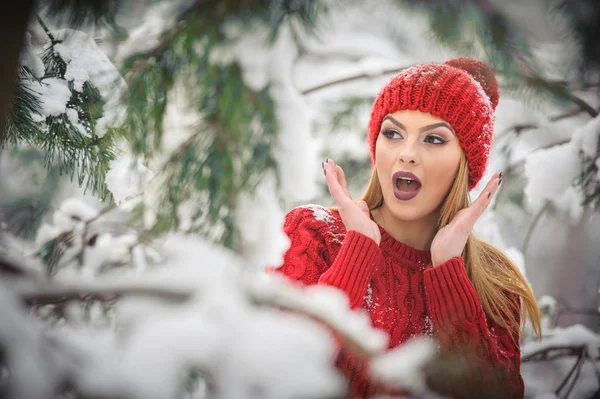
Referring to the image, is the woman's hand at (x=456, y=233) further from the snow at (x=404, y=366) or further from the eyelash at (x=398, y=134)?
the snow at (x=404, y=366)

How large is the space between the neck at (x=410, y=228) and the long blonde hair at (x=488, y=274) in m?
0.04

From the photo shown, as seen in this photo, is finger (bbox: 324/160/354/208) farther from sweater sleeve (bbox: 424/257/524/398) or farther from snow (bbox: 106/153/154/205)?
snow (bbox: 106/153/154/205)

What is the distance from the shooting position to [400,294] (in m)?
1.40

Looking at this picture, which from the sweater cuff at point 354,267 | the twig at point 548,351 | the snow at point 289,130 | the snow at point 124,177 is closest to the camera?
the snow at point 124,177

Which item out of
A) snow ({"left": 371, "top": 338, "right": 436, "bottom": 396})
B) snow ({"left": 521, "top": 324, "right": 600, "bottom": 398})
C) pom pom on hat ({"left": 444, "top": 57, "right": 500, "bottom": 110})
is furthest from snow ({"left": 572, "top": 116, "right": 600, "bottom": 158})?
snow ({"left": 371, "top": 338, "right": 436, "bottom": 396})

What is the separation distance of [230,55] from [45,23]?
1.91ft

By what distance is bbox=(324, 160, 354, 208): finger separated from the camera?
1.39m

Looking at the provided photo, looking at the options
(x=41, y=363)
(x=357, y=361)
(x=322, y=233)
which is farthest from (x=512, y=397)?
(x=41, y=363)

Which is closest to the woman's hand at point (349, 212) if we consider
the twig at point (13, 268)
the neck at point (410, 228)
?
the neck at point (410, 228)

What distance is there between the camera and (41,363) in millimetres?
536

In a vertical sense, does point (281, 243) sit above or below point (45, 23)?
below

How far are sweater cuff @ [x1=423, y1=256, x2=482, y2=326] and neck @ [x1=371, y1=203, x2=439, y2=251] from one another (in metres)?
0.20

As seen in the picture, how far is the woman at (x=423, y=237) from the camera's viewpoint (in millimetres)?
1294

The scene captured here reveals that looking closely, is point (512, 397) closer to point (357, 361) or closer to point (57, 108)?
point (357, 361)
